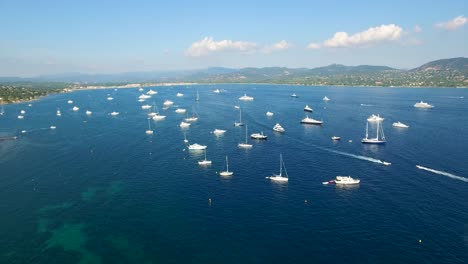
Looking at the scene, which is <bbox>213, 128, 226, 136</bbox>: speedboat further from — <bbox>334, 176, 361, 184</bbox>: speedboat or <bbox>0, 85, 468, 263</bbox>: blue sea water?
<bbox>334, 176, 361, 184</bbox>: speedboat

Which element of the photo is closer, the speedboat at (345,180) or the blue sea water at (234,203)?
the blue sea water at (234,203)

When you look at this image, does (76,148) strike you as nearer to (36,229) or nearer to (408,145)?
(36,229)

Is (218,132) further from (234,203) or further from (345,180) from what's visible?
(234,203)

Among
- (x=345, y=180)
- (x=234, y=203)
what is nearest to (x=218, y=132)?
(x=345, y=180)

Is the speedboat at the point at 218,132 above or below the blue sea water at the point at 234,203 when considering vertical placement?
above

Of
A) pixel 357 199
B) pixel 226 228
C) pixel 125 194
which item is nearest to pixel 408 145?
pixel 357 199

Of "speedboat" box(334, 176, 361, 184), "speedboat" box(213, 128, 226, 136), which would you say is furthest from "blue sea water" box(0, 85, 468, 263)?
"speedboat" box(213, 128, 226, 136)

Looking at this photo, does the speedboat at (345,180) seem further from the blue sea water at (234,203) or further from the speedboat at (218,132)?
the speedboat at (218,132)

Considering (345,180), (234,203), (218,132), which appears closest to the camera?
(234,203)

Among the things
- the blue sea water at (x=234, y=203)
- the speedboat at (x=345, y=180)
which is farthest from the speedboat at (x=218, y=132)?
the speedboat at (x=345, y=180)
